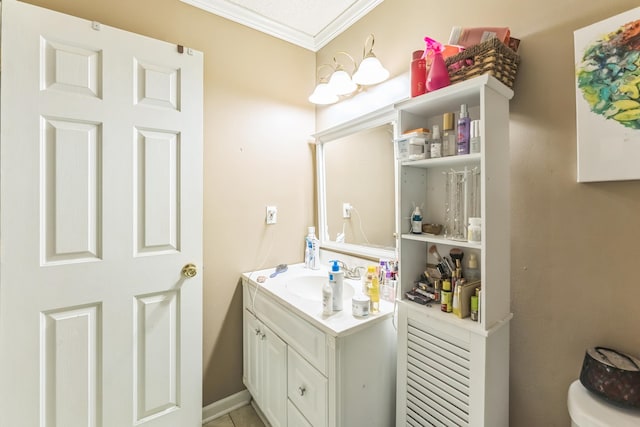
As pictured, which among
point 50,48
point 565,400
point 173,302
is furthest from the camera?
point 173,302

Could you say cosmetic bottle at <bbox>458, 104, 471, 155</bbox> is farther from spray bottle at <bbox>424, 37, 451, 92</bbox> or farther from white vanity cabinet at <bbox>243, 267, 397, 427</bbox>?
white vanity cabinet at <bbox>243, 267, 397, 427</bbox>

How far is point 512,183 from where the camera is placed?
1053mm

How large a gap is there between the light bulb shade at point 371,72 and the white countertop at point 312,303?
1.10 m

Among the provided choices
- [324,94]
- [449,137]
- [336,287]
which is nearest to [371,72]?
[324,94]

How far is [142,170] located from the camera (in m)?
1.32

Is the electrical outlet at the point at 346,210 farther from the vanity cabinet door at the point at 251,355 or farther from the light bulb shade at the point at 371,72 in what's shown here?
the vanity cabinet door at the point at 251,355

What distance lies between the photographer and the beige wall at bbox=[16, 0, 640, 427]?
881 millimetres

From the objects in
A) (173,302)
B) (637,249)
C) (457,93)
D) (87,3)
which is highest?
(87,3)

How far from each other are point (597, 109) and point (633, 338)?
69cm

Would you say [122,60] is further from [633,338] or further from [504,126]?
[633,338]

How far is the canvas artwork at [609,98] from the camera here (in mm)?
798

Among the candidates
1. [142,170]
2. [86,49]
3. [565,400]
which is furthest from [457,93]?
[86,49]

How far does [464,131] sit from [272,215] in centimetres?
123

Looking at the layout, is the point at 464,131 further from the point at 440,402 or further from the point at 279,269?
the point at 279,269
